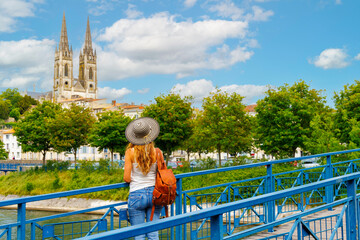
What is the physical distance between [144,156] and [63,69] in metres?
159

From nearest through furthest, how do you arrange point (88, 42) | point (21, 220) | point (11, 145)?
point (21, 220) < point (11, 145) < point (88, 42)

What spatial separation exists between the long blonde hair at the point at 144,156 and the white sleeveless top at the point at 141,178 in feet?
0.22

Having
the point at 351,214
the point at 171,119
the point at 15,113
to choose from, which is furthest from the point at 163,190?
the point at 15,113

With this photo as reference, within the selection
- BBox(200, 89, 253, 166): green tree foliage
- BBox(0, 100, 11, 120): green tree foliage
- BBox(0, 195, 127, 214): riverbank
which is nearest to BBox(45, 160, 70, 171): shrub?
BBox(0, 195, 127, 214): riverbank

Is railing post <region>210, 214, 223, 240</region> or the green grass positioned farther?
the green grass

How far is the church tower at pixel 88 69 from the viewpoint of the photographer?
6181 inches

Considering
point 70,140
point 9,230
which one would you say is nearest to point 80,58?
point 70,140

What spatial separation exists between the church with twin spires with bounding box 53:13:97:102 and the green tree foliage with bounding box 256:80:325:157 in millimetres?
121387

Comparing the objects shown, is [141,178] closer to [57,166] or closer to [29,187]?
[29,187]

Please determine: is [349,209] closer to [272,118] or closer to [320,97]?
[272,118]

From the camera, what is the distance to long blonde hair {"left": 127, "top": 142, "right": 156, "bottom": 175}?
16.6 feet

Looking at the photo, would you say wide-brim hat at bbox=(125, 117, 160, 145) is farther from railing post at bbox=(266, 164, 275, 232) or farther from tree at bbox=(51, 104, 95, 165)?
tree at bbox=(51, 104, 95, 165)

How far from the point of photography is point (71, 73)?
15638 cm

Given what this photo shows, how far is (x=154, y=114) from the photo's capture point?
38.6m
